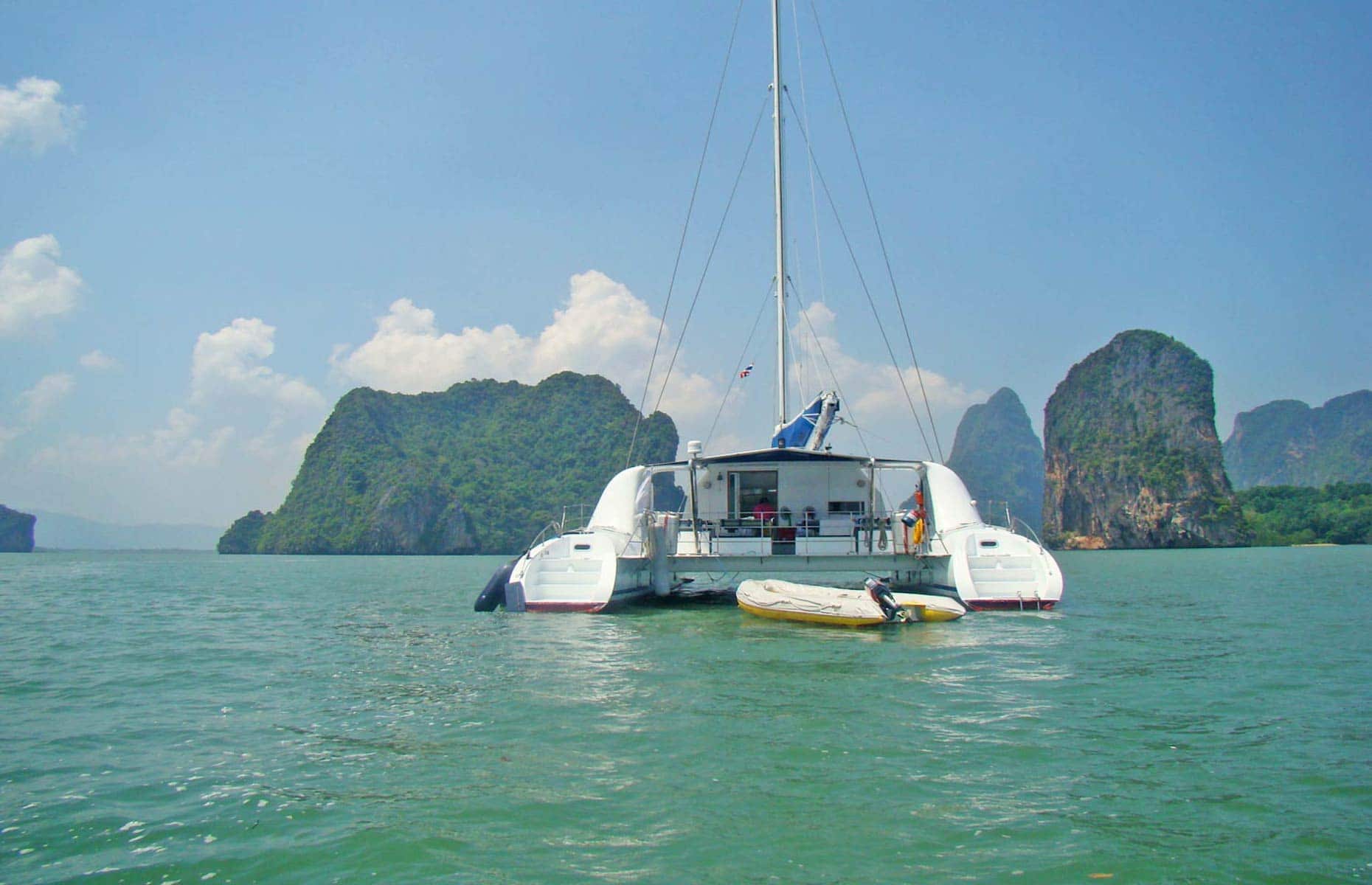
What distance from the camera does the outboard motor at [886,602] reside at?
1175 cm

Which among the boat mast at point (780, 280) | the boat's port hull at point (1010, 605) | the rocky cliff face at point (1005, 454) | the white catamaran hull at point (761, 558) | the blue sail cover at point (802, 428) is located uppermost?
the rocky cliff face at point (1005, 454)

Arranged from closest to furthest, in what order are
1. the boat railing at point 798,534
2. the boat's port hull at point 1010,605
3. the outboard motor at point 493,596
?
the boat's port hull at point 1010,605
the outboard motor at point 493,596
the boat railing at point 798,534

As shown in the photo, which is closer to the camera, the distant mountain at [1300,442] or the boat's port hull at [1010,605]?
the boat's port hull at [1010,605]

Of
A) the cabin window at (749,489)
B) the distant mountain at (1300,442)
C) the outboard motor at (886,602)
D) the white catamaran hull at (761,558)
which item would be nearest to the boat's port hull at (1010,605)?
the white catamaran hull at (761,558)

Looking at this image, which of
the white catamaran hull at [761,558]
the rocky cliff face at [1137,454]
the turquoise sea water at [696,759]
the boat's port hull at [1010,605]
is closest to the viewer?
the turquoise sea water at [696,759]

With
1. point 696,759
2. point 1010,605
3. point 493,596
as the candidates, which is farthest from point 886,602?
point 696,759

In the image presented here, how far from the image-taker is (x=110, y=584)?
2780 cm

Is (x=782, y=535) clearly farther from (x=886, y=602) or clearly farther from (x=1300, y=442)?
(x=1300, y=442)

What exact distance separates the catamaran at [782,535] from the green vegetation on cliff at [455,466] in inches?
2805

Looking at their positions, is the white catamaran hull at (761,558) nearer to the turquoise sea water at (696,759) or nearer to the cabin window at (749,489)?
the cabin window at (749,489)

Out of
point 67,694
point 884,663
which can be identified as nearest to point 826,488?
point 884,663

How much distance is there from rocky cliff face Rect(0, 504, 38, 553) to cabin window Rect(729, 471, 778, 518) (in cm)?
11253

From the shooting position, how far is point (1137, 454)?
85812mm

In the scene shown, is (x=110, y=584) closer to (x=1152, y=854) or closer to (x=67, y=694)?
(x=67, y=694)
